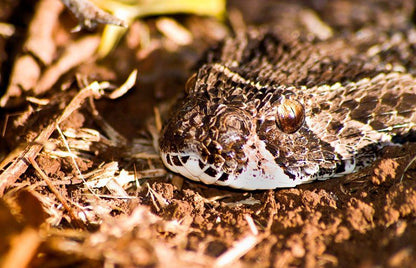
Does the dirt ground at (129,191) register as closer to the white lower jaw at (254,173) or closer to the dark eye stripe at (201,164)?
the white lower jaw at (254,173)

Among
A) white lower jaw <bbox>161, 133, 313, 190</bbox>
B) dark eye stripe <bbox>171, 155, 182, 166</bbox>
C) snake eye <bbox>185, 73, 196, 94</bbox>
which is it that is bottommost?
white lower jaw <bbox>161, 133, 313, 190</bbox>

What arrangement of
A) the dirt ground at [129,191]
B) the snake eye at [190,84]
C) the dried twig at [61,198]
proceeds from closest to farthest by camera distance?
the dirt ground at [129,191] < the dried twig at [61,198] < the snake eye at [190,84]

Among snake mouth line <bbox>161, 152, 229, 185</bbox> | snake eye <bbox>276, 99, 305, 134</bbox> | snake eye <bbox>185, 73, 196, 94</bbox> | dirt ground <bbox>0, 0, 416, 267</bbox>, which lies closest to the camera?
dirt ground <bbox>0, 0, 416, 267</bbox>

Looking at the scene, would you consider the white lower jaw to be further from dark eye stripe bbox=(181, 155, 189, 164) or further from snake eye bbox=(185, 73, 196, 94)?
snake eye bbox=(185, 73, 196, 94)

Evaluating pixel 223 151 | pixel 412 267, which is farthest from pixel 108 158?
pixel 412 267

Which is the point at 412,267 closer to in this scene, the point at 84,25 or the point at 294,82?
the point at 294,82

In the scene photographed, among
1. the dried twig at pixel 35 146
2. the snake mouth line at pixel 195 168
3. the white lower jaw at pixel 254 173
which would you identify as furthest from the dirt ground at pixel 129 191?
the snake mouth line at pixel 195 168

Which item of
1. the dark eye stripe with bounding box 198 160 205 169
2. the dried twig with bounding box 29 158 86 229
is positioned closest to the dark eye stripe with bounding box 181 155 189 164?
the dark eye stripe with bounding box 198 160 205 169

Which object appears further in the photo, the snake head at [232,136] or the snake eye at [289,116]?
the snake eye at [289,116]
